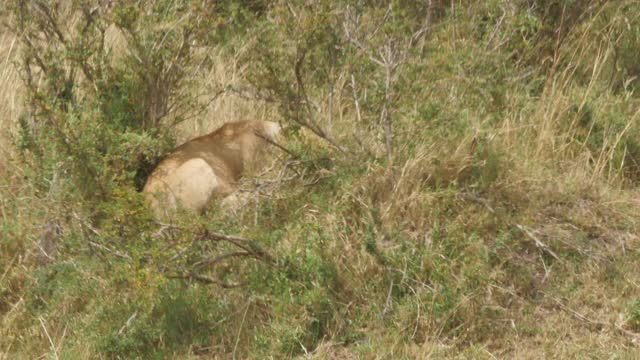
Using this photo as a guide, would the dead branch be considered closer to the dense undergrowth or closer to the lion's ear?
the dense undergrowth

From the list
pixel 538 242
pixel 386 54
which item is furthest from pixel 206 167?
pixel 538 242

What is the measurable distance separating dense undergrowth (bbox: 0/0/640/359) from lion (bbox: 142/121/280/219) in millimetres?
134

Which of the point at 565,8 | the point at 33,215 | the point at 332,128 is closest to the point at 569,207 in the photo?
the point at 332,128

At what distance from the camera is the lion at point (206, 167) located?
5.47 meters

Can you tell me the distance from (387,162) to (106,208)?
143cm

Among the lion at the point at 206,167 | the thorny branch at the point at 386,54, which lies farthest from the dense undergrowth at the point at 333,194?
the lion at the point at 206,167

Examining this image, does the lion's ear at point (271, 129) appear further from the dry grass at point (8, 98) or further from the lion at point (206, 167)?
the dry grass at point (8, 98)

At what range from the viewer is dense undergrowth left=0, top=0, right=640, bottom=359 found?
4820 millimetres

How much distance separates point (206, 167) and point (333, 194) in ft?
2.36

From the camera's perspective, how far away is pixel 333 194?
5.38 m

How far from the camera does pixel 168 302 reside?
16.1 feet

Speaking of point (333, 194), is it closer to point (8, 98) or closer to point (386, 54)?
point (386, 54)

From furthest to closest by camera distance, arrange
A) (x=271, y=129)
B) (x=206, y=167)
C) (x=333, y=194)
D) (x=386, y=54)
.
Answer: (x=271, y=129)
(x=386, y=54)
(x=206, y=167)
(x=333, y=194)

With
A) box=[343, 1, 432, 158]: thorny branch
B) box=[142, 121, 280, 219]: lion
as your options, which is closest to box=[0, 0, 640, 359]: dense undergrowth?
box=[343, 1, 432, 158]: thorny branch
